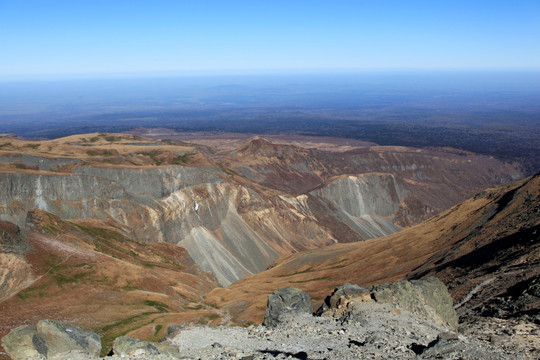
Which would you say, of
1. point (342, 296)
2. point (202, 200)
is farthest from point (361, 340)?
point (202, 200)

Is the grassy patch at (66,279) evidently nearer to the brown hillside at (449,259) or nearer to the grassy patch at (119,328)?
the grassy patch at (119,328)

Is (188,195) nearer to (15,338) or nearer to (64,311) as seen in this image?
(64,311)

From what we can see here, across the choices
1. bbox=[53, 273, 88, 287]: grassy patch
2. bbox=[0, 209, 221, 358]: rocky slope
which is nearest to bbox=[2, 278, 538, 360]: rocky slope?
bbox=[0, 209, 221, 358]: rocky slope

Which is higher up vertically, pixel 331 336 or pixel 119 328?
pixel 331 336

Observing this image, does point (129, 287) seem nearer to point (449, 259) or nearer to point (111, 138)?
point (449, 259)

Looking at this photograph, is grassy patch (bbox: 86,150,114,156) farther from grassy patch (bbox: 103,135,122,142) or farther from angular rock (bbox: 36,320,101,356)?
angular rock (bbox: 36,320,101,356)

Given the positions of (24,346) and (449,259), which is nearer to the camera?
(24,346)

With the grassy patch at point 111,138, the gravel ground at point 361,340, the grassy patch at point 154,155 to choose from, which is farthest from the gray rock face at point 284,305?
the grassy patch at point 111,138

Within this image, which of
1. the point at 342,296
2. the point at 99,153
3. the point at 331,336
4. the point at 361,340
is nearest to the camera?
the point at 361,340
